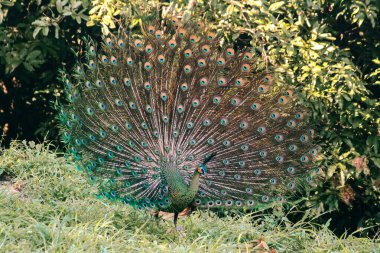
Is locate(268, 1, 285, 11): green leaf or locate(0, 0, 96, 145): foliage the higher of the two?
locate(268, 1, 285, 11): green leaf

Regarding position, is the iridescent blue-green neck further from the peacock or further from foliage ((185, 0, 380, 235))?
foliage ((185, 0, 380, 235))

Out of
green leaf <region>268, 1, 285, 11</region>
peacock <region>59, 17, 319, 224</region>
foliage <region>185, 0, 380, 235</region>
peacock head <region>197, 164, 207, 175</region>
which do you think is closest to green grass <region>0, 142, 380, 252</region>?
peacock <region>59, 17, 319, 224</region>

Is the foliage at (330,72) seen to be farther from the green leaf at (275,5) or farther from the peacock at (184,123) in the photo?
the peacock at (184,123)

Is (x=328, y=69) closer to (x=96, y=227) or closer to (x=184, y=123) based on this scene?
(x=184, y=123)

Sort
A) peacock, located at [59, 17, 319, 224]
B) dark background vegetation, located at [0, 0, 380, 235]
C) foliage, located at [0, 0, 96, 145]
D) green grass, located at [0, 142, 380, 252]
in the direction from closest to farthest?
green grass, located at [0, 142, 380, 252], peacock, located at [59, 17, 319, 224], dark background vegetation, located at [0, 0, 380, 235], foliage, located at [0, 0, 96, 145]

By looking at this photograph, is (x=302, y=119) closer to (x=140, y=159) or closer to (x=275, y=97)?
(x=275, y=97)

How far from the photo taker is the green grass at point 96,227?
4.96m

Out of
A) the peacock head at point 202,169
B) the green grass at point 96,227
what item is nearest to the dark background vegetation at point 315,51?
the green grass at point 96,227

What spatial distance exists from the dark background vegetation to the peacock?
49 centimetres

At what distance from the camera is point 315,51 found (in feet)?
23.5

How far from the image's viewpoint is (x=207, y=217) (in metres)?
6.76

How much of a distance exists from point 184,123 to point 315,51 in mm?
1502

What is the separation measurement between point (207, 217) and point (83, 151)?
1.23 meters

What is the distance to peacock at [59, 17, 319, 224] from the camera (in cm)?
654
